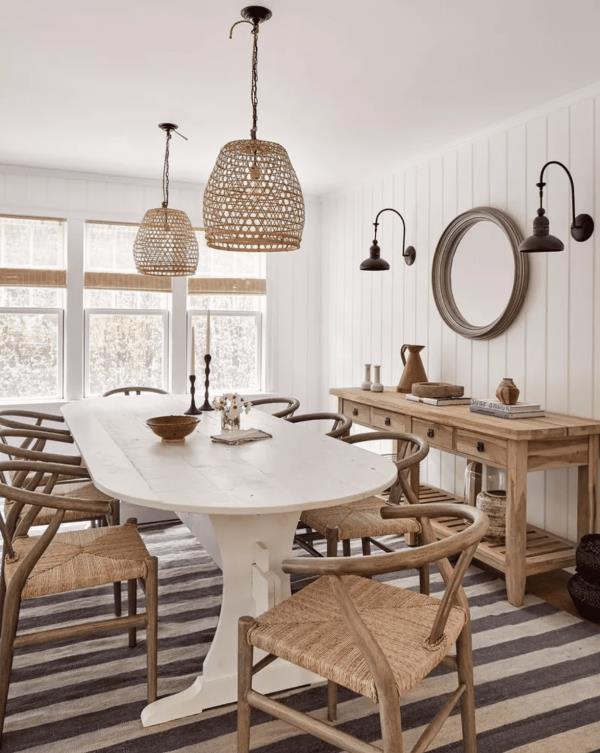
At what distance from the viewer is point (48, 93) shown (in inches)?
133

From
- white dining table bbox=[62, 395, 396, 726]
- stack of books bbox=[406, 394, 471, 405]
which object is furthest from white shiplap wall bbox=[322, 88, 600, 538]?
white dining table bbox=[62, 395, 396, 726]

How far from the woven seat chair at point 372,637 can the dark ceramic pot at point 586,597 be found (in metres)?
1.22

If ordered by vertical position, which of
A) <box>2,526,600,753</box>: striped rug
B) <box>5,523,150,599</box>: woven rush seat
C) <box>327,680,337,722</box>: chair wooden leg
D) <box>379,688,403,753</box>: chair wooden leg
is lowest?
<box>2,526,600,753</box>: striped rug

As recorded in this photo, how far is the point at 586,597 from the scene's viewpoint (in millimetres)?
2725

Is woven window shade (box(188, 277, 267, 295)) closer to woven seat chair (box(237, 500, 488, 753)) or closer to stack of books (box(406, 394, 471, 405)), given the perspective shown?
stack of books (box(406, 394, 471, 405))

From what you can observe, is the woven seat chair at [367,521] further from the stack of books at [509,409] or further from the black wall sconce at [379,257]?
the black wall sconce at [379,257]

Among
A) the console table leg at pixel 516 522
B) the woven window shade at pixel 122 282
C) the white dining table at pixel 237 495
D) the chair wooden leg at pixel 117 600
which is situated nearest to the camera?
the white dining table at pixel 237 495

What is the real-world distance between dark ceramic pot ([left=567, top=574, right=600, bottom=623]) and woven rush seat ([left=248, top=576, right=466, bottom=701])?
4.27 feet

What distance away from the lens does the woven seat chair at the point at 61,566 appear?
1876mm

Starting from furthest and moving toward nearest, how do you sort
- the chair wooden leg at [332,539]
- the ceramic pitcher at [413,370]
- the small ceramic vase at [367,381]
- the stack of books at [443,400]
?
1. the small ceramic vase at [367,381]
2. the ceramic pitcher at [413,370]
3. the stack of books at [443,400]
4. the chair wooden leg at [332,539]

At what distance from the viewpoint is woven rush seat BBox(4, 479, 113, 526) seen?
8.44 ft

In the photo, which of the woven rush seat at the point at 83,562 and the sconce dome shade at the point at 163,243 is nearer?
the woven rush seat at the point at 83,562

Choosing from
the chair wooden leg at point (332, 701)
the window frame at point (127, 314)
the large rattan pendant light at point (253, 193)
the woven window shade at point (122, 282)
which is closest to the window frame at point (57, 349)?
the window frame at point (127, 314)

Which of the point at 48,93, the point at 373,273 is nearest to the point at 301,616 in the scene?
the point at 48,93
